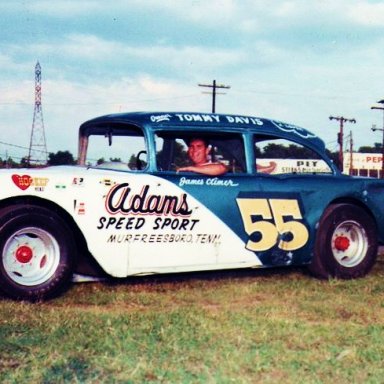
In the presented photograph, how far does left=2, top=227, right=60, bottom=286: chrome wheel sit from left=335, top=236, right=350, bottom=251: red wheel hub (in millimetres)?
3048

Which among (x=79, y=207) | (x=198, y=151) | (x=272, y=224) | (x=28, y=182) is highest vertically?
(x=198, y=151)

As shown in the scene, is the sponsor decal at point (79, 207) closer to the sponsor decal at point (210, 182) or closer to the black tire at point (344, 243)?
the sponsor decal at point (210, 182)

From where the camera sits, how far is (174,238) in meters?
5.84

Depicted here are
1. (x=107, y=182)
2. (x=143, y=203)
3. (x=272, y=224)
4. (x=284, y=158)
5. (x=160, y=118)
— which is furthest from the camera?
(x=284, y=158)

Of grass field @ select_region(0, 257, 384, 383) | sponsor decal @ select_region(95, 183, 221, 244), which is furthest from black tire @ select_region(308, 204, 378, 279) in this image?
sponsor decal @ select_region(95, 183, 221, 244)

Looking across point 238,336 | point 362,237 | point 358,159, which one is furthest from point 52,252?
point 358,159

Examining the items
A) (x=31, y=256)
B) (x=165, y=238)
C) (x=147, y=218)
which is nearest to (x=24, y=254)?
(x=31, y=256)

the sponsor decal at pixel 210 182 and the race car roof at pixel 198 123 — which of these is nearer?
the sponsor decal at pixel 210 182

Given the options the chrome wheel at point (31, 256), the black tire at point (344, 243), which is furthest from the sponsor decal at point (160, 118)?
the black tire at point (344, 243)

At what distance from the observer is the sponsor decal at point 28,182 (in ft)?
17.3

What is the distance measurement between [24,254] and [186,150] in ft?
6.25

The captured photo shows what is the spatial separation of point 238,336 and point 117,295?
1.78 m

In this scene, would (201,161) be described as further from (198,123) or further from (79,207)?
(79,207)

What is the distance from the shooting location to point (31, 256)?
17.9ft
